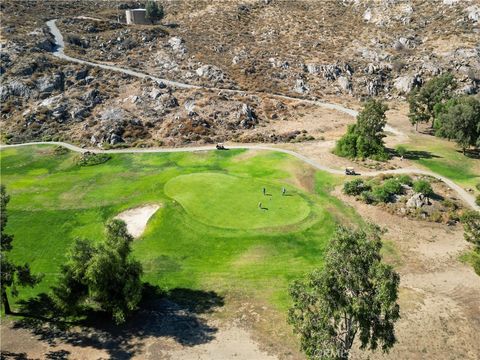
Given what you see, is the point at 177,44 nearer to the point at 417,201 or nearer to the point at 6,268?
the point at 417,201

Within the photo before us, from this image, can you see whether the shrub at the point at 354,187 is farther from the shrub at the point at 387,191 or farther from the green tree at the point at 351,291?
the green tree at the point at 351,291

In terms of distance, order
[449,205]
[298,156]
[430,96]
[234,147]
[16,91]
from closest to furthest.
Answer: [449,205], [298,156], [234,147], [430,96], [16,91]

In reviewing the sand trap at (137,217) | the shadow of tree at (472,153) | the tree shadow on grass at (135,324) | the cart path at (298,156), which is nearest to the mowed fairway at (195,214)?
the sand trap at (137,217)

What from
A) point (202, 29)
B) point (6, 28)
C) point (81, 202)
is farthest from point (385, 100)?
point (6, 28)

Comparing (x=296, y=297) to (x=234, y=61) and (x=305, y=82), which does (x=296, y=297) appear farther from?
(x=234, y=61)

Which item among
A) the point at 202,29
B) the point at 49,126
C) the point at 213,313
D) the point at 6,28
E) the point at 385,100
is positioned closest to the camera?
the point at 213,313

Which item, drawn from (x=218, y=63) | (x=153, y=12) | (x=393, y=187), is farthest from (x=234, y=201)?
(x=153, y=12)

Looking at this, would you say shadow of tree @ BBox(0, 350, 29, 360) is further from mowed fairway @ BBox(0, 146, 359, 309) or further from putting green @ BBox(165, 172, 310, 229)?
putting green @ BBox(165, 172, 310, 229)
